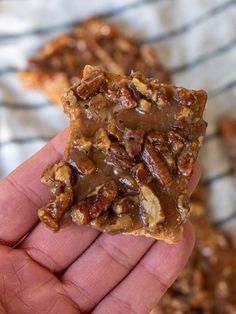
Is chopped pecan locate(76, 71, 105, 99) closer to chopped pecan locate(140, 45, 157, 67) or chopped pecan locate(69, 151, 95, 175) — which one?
chopped pecan locate(69, 151, 95, 175)

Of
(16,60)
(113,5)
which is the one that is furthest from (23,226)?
(113,5)

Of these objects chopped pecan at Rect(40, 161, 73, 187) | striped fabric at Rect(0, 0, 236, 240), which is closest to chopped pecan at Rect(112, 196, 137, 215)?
chopped pecan at Rect(40, 161, 73, 187)

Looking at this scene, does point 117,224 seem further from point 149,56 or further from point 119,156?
point 149,56

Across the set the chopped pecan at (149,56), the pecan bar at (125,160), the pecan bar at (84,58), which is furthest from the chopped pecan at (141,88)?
the chopped pecan at (149,56)

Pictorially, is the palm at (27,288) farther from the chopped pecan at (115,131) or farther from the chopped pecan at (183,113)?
the chopped pecan at (183,113)

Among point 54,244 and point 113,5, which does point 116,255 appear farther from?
point 113,5

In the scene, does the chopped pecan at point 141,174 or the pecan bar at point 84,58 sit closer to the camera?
the chopped pecan at point 141,174

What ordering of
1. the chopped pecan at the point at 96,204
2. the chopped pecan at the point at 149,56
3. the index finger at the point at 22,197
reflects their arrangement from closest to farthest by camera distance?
the chopped pecan at the point at 96,204 < the index finger at the point at 22,197 < the chopped pecan at the point at 149,56
